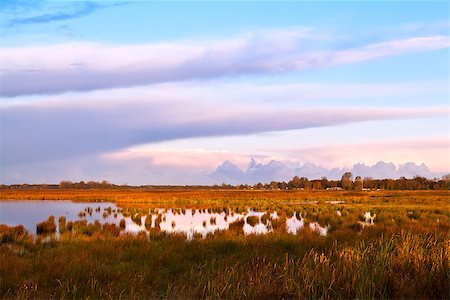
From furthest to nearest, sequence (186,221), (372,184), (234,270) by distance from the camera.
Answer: (372,184) < (186,221) < (234,270)

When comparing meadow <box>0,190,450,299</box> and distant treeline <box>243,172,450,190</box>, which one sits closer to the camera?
meadow <box>0,190,450,299</box>

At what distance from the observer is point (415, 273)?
6855 millimetres

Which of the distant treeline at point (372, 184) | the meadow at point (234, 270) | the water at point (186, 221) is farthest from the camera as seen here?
the distant treeline at point (372, 184)

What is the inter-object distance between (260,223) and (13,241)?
14.2 metres

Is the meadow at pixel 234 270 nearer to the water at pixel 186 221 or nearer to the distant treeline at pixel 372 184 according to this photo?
the water at pixel 186 221

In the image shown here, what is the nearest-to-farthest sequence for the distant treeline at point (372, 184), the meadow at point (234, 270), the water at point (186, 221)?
the meadow at point (234, 270)
the water at point (186, 221)
the distant treeline at point (372, 184)

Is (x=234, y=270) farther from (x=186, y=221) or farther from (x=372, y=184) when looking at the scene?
(x=372, y=184)

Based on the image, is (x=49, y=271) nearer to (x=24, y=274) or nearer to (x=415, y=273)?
(x=24, y=274)

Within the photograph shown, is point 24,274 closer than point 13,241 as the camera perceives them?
Yes

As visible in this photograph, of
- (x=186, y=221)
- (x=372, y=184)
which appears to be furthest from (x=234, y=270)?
(x=372, y=184)

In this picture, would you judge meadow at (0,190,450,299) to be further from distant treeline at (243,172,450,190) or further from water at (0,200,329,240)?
distant treeline at (243,172,450,190)

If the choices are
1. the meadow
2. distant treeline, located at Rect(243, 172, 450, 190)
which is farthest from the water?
distant treeline, located at Rect(243, 172, 450, 190)

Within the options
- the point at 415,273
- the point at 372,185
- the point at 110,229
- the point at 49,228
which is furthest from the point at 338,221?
the point at 372,185

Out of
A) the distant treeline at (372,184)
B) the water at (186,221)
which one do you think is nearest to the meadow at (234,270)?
the water at (186,221)
